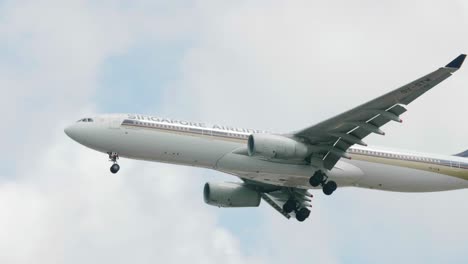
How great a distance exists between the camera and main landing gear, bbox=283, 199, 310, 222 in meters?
65.9

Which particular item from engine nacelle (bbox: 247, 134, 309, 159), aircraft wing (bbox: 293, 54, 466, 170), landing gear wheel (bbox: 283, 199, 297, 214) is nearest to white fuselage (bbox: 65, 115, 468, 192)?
engine nacelle (bbox: 247, 134, 309, 159)

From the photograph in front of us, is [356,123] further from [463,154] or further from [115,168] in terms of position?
[115,168]

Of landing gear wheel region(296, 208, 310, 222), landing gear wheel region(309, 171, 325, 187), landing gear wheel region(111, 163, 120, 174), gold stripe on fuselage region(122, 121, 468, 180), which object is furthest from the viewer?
landing gear wheel region(296, 208, 310, 222)

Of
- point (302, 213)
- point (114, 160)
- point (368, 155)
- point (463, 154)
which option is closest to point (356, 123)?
point (368, 155)

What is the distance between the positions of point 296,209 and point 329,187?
651 cm

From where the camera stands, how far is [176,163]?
192 feet

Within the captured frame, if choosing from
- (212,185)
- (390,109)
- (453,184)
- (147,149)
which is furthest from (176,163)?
(453,184)

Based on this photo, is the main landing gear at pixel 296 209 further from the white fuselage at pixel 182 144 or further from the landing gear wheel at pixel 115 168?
the landing gear wheel at pixel 115 168

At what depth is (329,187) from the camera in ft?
197

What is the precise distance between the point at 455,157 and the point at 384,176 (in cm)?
526

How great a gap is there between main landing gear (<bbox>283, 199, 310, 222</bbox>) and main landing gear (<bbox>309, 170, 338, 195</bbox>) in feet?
19.6

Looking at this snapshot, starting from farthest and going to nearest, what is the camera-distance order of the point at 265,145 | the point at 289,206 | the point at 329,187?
the point at 289,206, the point at 329,187, the point at 265,145

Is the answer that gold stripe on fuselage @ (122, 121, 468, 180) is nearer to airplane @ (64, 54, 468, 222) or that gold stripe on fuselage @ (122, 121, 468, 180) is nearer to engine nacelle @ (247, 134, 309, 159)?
airplane @ (64, 54, 468, 222)

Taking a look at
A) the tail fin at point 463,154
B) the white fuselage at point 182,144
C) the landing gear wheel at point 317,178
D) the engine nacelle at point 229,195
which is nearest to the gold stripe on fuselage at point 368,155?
the white fuselage at point 182,144
